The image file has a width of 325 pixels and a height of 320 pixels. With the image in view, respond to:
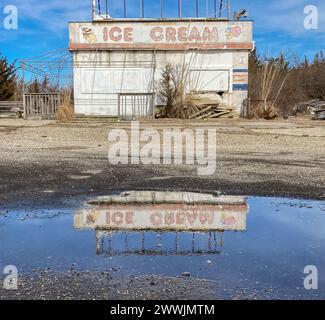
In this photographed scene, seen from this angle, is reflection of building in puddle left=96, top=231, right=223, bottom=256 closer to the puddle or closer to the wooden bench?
the puddle

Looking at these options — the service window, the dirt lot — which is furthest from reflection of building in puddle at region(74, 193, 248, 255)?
the service window

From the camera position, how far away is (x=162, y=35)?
77.0ft

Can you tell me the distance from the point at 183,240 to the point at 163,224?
497 mm

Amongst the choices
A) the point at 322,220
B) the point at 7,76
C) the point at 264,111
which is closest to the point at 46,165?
the point at 322,220

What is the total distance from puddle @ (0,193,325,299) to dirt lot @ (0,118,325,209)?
0.72 meters

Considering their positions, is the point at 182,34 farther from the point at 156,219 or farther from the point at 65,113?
the point at 156,219

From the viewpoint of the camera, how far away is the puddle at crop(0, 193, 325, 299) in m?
3.19

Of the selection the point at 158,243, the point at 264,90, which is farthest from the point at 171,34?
the point at 158,243

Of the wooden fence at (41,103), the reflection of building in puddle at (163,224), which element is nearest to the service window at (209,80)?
the wooden fence at (41,103)

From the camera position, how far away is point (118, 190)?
236 inches

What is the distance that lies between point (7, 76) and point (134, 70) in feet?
43.3

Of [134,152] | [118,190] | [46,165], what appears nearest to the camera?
[118,190]

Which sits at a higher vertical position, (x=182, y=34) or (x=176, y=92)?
(x=182, y=34)
